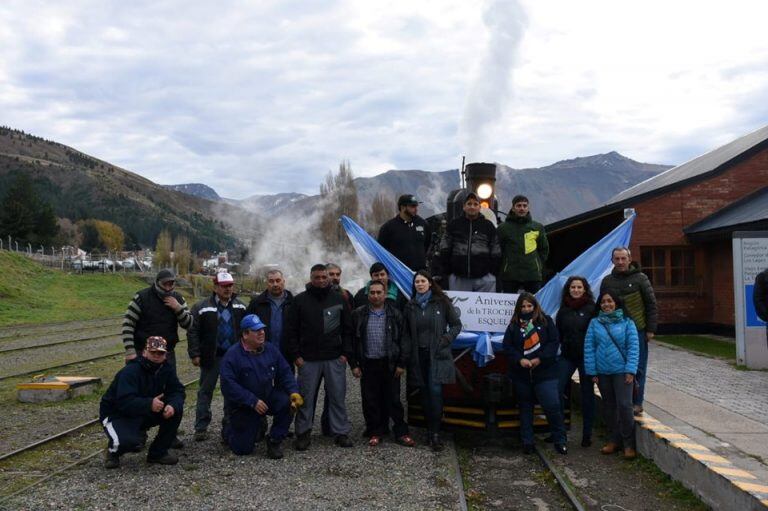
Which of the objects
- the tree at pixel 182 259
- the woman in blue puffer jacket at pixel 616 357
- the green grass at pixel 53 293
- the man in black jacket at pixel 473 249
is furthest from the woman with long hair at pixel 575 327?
the tree at pixel 182 259

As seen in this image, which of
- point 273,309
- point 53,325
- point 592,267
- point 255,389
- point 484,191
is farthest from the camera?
point 53,325

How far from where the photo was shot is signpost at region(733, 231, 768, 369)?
11.4 m

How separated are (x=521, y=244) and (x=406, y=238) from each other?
1434mm

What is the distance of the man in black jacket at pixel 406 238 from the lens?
8.03 metres

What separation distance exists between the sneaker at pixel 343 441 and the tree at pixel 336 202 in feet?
154

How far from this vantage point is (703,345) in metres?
14.8

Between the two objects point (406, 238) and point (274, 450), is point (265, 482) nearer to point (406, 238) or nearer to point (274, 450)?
point (274, 450)

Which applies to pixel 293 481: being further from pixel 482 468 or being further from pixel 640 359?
pixel 640 359

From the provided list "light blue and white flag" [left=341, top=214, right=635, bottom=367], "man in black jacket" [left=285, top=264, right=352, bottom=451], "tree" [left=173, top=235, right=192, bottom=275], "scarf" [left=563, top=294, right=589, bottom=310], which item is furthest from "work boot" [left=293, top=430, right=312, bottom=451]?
"tree" [left=173, top=235, right=192, bottom=275]

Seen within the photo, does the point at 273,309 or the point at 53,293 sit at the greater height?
the point at 273,309

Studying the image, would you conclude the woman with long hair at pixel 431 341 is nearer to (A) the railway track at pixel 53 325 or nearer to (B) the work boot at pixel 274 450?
(B) the work boot at pixel 274 450

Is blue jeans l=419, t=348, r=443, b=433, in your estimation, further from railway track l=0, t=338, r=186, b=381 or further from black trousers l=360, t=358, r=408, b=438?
railway track l=0, t=338, r=186, b=381

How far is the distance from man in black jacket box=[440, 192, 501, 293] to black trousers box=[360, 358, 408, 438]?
1.32 metres

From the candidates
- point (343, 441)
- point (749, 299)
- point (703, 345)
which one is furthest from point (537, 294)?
point (703, 345)
